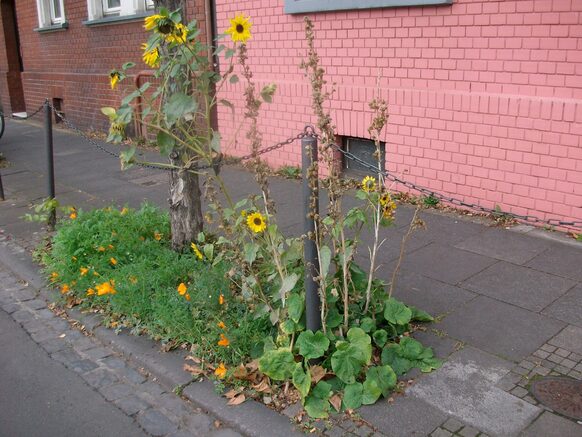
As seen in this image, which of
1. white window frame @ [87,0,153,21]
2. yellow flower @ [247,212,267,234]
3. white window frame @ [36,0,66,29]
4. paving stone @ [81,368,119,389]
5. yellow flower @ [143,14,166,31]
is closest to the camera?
yellow flower @ [143,14,166,31]

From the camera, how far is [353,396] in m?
3.36

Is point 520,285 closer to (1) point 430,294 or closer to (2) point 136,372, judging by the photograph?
(1) point 430,294

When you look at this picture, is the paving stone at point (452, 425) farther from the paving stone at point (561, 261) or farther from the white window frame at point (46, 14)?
the white window frame at point (46, 14)

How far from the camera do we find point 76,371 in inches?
161

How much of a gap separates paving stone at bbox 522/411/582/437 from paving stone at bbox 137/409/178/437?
1.79m

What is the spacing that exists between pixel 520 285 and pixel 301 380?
6.88 ft

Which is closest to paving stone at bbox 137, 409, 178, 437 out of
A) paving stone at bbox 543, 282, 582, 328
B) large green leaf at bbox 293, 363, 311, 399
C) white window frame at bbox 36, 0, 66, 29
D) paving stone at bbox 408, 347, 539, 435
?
large green leaf at bbox 293, 363, 311, 399

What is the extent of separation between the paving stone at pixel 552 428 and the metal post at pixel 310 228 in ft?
3.94

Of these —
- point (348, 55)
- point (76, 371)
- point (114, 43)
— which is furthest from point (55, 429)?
point (114, 43)

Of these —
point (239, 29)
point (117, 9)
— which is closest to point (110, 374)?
point (239, 29)

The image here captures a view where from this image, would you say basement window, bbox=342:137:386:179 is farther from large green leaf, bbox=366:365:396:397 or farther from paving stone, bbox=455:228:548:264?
large green leaf, bbox=366:365:396:397

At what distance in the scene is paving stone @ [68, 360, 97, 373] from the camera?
13.5ft

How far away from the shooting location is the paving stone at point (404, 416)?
3.14 metres

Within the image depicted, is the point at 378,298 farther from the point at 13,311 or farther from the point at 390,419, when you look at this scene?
the point at 13,311
